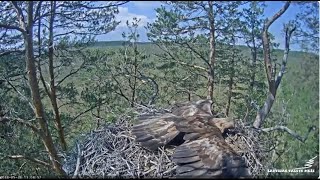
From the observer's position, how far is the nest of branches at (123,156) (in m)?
3.94

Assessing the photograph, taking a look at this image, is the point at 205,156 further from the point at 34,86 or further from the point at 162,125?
the point at 34,86

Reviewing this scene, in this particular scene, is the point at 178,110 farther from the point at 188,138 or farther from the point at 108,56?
the point at 108,56

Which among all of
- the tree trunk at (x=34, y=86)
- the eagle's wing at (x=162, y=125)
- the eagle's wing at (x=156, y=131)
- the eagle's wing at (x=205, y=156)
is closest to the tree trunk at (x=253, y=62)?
the eagle's wing at (x=162, y=125)

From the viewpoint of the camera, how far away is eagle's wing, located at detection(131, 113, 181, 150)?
4199mm

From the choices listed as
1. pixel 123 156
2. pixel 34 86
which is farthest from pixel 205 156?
pixel 34 86

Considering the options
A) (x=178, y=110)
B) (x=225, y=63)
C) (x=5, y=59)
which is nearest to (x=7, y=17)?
(x=5, y=59)

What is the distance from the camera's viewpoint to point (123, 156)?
13.7 feet

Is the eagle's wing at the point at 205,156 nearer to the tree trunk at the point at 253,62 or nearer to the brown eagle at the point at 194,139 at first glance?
the brown eagle at the point at 194,139

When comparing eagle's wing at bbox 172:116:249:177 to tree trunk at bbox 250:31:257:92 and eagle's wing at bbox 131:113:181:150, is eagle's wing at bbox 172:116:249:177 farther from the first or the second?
tree trunk at bbox 250:31:257:92

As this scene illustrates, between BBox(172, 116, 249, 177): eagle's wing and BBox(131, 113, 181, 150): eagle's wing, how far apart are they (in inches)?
4.4

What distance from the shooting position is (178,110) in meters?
4.85

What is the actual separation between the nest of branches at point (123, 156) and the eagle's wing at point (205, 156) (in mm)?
188

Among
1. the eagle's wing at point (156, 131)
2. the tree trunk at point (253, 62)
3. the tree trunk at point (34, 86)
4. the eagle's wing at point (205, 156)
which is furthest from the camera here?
the tree trunk at point (253, 62)

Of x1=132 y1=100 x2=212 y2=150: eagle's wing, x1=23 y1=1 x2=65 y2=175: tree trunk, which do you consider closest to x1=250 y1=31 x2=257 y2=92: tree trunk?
x1=132 y1=100 x2=212 y2=150: eagle's wing
